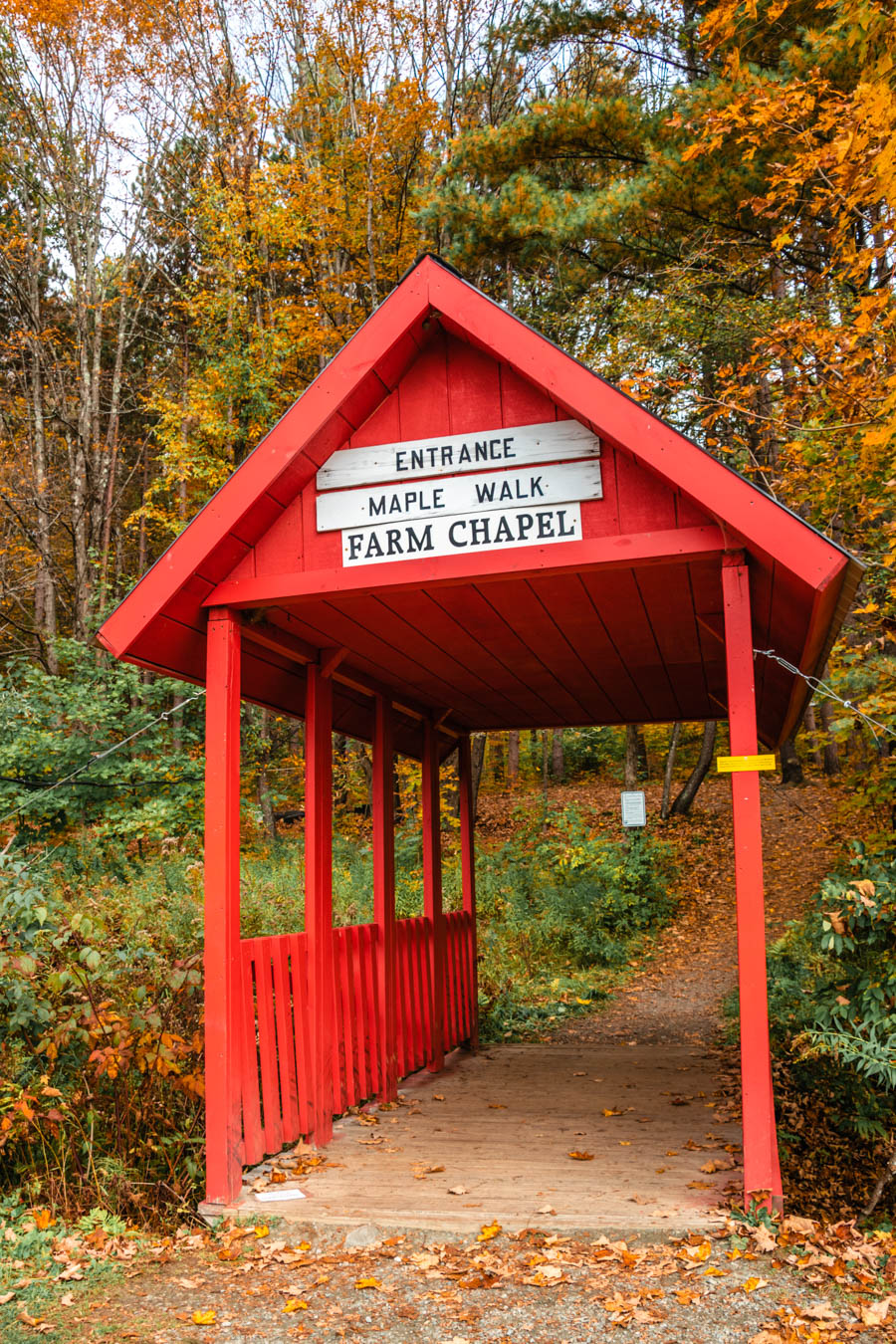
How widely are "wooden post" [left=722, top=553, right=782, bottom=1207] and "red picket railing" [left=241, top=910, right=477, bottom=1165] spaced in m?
2.26

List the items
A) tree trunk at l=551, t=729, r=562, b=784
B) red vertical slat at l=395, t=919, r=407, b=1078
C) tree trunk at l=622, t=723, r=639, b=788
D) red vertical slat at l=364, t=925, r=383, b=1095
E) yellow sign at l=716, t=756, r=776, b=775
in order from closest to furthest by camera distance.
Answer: yellow sign at l=716, t=756, r=776, b=775
red vertical slat at l=364, t=925, r=383, b=1095
red vertical slat at l=395, t=919, r=407, b=1078
tree trunk at l=622, t=723, r=639, b=788
tree trunk at l=551, t=729, r=562, b=784

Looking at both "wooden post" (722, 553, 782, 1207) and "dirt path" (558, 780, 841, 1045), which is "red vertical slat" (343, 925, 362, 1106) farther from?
"dirt path" (558, 780, 841, 1045)

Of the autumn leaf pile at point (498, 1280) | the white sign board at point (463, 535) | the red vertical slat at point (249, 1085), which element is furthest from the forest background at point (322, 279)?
the white sign board at point (463, 535)

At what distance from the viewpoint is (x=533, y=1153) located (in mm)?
5359

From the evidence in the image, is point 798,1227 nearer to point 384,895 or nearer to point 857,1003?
point 857,1003

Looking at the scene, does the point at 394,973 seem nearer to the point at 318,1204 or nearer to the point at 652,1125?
the point at 652,1125

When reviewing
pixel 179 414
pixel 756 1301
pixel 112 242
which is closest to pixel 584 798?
pixel 179 414

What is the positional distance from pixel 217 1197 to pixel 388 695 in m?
3.60

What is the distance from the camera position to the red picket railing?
4957 millimetres

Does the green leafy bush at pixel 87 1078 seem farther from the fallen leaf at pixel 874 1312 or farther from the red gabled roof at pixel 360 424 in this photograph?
the fallen leaf at pixel 874 1312

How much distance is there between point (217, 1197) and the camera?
4.53 m

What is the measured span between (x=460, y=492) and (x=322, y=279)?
13778mm

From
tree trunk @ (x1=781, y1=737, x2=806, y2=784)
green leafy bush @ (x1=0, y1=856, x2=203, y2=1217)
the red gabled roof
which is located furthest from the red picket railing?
tree trunk @ (x1=781, y1=737, x2=806, y2=784)

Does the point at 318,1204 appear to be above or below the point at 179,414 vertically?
below
